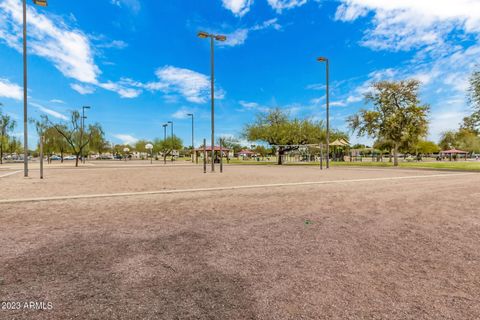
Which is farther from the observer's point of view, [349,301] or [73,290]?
[73,290]

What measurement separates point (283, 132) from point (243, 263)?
125 feet

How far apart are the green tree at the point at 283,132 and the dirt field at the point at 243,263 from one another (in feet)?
115

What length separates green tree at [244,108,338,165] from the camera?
136 ft

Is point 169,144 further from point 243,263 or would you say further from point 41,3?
point 243,263

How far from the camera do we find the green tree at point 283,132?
41.3 metres

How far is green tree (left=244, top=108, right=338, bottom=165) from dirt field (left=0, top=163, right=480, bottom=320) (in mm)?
35132

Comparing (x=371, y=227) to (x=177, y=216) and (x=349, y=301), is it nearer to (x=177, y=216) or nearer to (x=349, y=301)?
(x=349, y=301)

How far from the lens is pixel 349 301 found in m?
2.65

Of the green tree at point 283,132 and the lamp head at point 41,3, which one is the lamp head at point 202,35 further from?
the green tree at point 283,132

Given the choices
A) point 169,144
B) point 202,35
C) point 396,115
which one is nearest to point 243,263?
point 202,35

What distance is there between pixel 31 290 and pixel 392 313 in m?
3.64

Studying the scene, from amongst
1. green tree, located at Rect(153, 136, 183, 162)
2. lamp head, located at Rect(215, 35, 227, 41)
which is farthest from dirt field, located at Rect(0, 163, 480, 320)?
green tree, located at Rect(153, 136, 183, 162)

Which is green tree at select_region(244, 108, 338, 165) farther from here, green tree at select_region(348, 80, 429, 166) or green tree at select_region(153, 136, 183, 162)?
green tree at select_region(153, 136, 183, 162)

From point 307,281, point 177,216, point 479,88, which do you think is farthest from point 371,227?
point 479,88
